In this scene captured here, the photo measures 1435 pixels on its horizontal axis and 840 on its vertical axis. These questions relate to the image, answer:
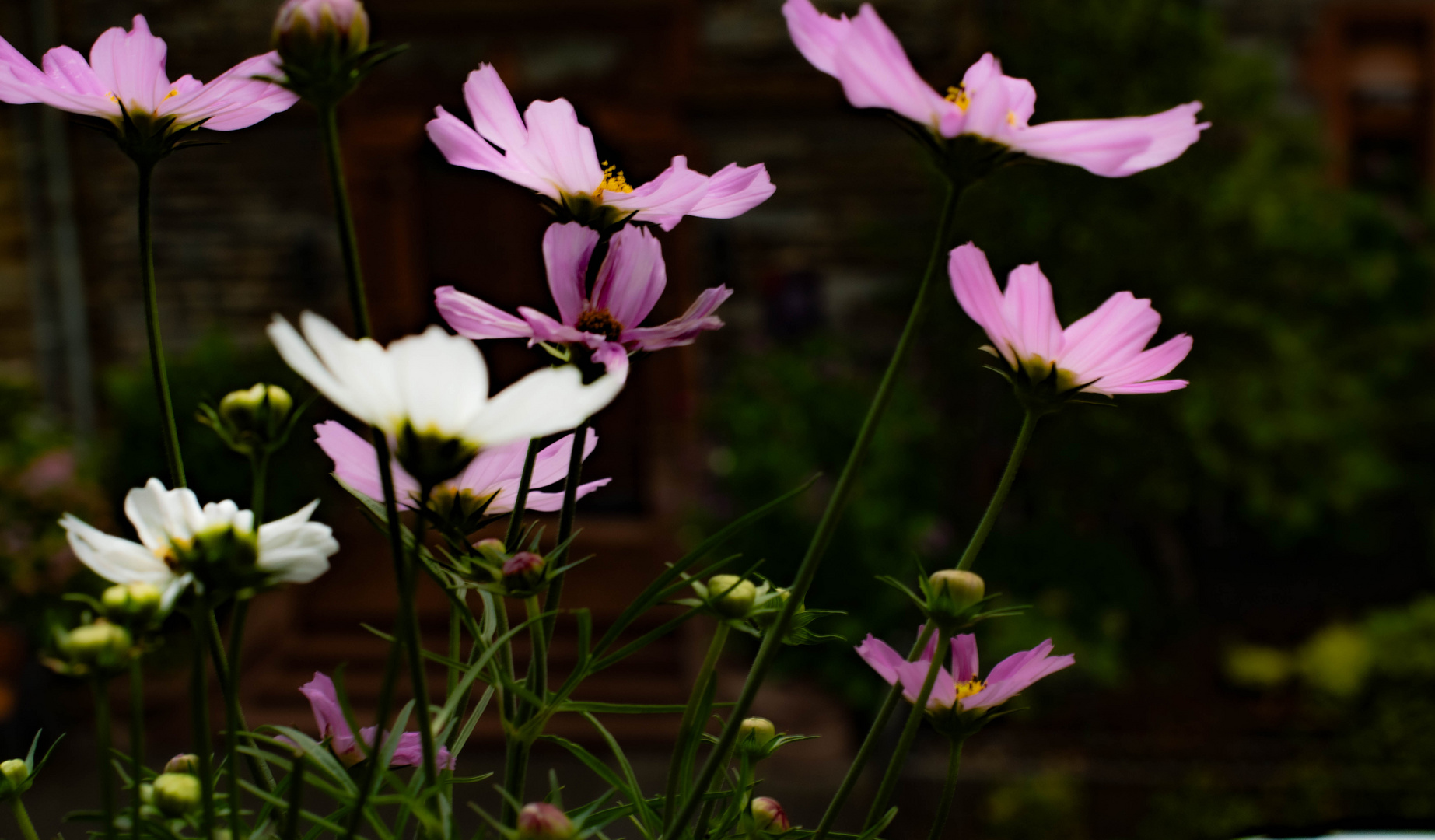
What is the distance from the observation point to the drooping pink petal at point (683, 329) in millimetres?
391

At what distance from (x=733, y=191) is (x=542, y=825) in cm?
26

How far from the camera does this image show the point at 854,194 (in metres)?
5.27

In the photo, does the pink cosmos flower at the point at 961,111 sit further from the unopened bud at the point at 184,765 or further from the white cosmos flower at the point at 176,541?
the unopened bud at the point at 184,765

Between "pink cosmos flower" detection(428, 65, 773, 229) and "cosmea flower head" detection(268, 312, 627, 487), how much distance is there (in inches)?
5.1

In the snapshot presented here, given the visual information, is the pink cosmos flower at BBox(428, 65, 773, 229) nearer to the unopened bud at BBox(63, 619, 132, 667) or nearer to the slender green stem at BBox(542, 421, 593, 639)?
the slender green stem at BBox(542, 421, 593, 639)

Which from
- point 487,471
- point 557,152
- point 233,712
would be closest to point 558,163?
point 557,152

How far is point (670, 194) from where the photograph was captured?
422mm

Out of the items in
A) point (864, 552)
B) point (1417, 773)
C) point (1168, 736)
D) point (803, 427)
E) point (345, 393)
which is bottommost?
point (1168, 736)

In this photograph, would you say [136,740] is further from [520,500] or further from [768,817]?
[768,817]

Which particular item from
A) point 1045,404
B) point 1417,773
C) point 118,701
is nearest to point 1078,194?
point 1417,773

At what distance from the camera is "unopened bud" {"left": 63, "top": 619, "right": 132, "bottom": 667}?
301mm

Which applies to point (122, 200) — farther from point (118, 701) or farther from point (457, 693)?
point (457, 693)

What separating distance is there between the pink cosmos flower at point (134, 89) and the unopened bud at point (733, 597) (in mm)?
245

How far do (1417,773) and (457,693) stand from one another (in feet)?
13.2
